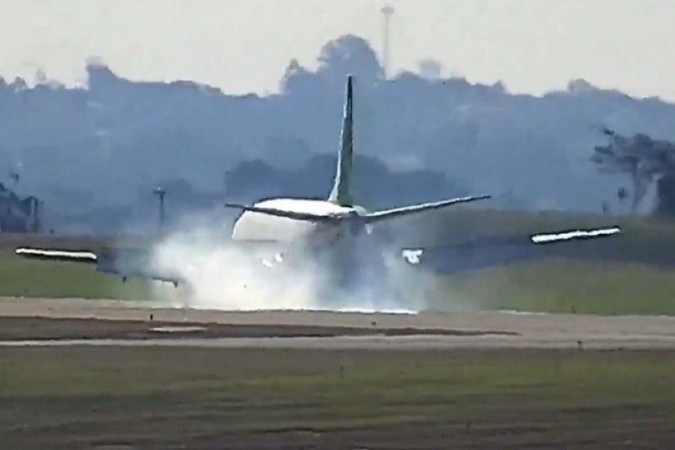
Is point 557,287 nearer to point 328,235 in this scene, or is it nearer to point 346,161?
point 346,161

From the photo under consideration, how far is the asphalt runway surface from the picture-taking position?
4603 cm

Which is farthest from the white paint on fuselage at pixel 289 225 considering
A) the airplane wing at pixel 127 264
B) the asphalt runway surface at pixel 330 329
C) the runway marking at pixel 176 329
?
the runway marking at pixel 176 329

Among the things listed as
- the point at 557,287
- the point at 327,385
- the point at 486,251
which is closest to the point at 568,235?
the point at 557,287

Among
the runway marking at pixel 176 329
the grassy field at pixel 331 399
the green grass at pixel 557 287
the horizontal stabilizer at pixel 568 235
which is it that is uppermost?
the horizontal stabilizer at pixel 568 235

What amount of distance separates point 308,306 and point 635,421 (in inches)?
1665

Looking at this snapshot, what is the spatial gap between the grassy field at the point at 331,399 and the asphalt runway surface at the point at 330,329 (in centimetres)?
305

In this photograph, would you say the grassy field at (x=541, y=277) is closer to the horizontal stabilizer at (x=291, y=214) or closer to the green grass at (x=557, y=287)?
the green grass at (x=557, y=287)

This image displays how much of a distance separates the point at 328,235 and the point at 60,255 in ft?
44.3

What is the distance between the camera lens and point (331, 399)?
104ft

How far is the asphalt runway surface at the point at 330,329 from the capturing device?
4603 cm

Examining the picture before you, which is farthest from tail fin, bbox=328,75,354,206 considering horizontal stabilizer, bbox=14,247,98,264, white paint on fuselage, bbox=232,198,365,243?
horizontal stabilizer, bbox=14,247,98,264

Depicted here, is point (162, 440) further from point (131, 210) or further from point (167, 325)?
point (131, 210)

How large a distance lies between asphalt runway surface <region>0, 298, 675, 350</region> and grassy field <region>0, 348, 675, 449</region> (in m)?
3.05

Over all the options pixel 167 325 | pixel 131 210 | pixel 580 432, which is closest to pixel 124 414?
pixel 580 432
